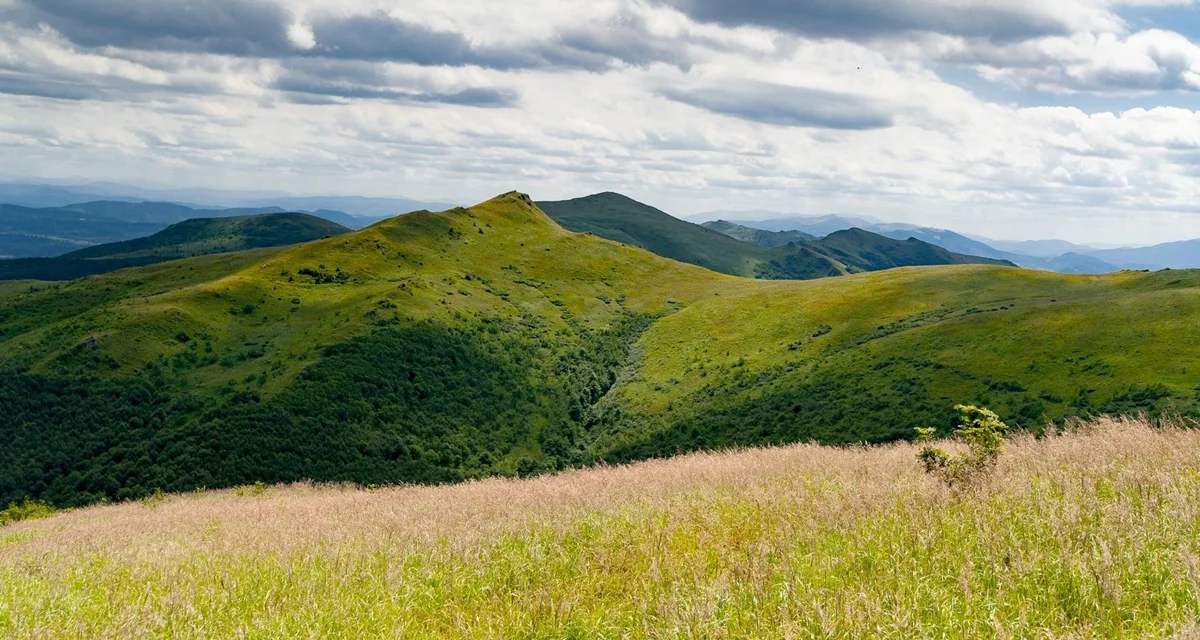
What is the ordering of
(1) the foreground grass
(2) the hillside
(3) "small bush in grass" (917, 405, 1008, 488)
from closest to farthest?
(1) the foreground grass < (3) "small bush in grass" (917, 405, 1008, 488) < (2) the hillside

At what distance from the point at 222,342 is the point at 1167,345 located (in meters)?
133

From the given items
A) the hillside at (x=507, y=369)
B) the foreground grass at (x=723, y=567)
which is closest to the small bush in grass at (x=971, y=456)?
the foreground grass at (x=723, y=567)

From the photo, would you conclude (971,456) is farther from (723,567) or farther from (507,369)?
(507,369)

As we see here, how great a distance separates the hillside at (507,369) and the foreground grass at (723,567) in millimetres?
56265

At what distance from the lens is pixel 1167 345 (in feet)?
217

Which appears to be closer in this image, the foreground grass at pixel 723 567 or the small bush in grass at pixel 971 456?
the foreground grass at pixel 723 567

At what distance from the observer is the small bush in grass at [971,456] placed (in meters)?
9.48

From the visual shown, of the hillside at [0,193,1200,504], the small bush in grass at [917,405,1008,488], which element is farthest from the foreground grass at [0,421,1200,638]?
the hillside at [0,193,1200,504]

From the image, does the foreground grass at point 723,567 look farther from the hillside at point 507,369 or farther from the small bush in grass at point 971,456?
the hillside at point 507,369

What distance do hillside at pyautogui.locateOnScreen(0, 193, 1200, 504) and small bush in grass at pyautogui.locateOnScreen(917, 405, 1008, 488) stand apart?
53.3m

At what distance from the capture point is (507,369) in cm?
12712

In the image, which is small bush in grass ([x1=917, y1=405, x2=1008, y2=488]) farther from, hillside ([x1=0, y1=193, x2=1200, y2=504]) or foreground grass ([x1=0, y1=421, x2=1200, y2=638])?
hillside ([x1=0, y1=193, x2=1200, y2=504])

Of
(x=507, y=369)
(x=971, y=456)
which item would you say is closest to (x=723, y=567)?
(x=971, y=456)

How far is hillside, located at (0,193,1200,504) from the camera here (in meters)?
74.8
